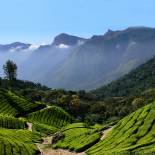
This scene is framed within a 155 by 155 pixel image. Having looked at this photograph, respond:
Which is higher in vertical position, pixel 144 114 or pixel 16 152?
pixel 144 114

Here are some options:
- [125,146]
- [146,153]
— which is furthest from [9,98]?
[146,153]

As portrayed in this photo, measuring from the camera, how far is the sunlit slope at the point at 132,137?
91.6m

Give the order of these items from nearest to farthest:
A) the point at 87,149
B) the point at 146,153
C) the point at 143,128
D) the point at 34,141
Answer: the point at 146,153 → the point at 143,128 → the point at 87,149 → the point at 34,141

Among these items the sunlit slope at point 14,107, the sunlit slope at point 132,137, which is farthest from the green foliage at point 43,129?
the sunlit slope at point 132,137

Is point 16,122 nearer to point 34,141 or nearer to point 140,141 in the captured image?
point 34,141

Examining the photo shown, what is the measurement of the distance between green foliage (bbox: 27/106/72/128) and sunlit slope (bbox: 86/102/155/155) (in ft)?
229

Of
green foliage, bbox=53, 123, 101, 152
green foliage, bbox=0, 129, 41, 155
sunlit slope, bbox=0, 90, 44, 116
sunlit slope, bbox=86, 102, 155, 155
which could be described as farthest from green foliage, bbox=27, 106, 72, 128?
sunlit slope, bbox=86, 102, 155, 155

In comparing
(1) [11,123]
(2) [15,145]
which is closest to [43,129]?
(1) [11,123]

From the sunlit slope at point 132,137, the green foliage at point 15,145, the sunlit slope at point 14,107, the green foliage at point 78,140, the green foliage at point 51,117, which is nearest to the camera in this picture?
the sunlit slope at point 132,137

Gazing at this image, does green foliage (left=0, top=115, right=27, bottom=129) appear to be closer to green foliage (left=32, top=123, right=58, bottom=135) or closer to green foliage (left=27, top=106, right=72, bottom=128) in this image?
green foliage (left=32, top=123, right=58, bottom=135)

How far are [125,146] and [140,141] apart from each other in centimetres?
341

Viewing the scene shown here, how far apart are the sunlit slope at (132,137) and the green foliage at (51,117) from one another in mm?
69676

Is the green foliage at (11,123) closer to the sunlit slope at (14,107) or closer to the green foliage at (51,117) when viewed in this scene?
the green foliage at (51,117)

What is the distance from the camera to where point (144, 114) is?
112312mm
